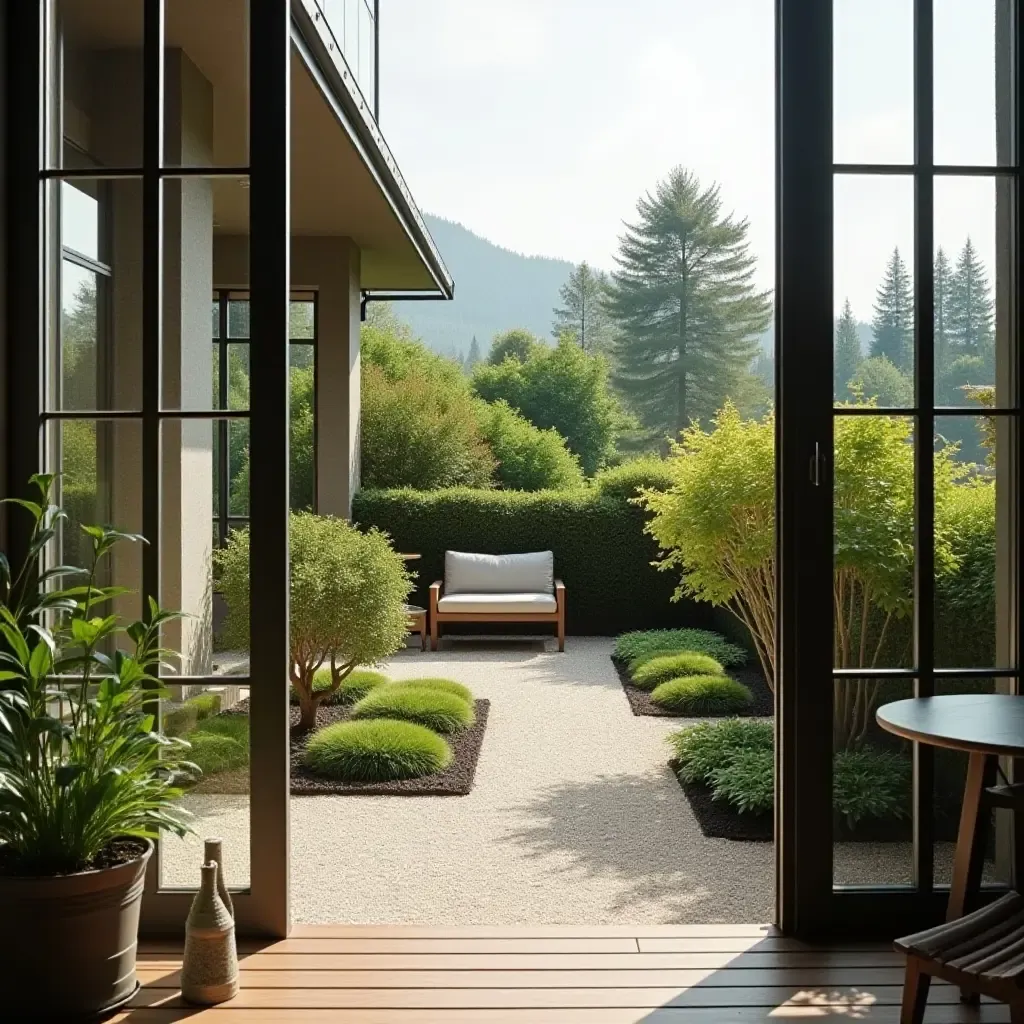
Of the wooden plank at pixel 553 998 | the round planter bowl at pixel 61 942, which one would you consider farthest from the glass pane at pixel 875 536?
the round planter bowl at pixel 61 942

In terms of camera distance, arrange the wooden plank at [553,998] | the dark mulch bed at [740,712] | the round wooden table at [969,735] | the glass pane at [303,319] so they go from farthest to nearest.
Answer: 1. the glass pane at [303,319]
2. the dark mulch bed at [740,712]
3. the wooden plank at [553,998]
4. the round wooden table at [969,735]

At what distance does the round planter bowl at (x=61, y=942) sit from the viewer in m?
2.50

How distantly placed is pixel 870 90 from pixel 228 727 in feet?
8.10

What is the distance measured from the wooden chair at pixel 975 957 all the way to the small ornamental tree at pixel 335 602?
395 centimetres

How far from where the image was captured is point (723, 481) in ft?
19.2

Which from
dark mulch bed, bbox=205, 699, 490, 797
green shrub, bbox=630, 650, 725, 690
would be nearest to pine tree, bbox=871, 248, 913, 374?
dark mulch bed, bbox=205, 699, 490, 797

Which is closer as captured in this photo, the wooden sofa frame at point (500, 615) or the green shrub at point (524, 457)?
the wooden sofa frame at point (500, 615)

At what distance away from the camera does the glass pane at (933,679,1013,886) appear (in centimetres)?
310

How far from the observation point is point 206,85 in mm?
3047

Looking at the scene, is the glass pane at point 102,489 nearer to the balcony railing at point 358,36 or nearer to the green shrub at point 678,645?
the balcony railing at point 358,36

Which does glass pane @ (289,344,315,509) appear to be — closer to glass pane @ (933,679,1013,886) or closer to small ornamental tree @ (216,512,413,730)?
small ornamental tree @ (216,512,413,730)

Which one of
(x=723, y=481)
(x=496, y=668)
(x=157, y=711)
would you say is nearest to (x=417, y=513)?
(x=496, y=668)

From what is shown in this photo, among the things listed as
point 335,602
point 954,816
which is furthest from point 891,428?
point 335,602

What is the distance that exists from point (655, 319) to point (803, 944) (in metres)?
27.2
